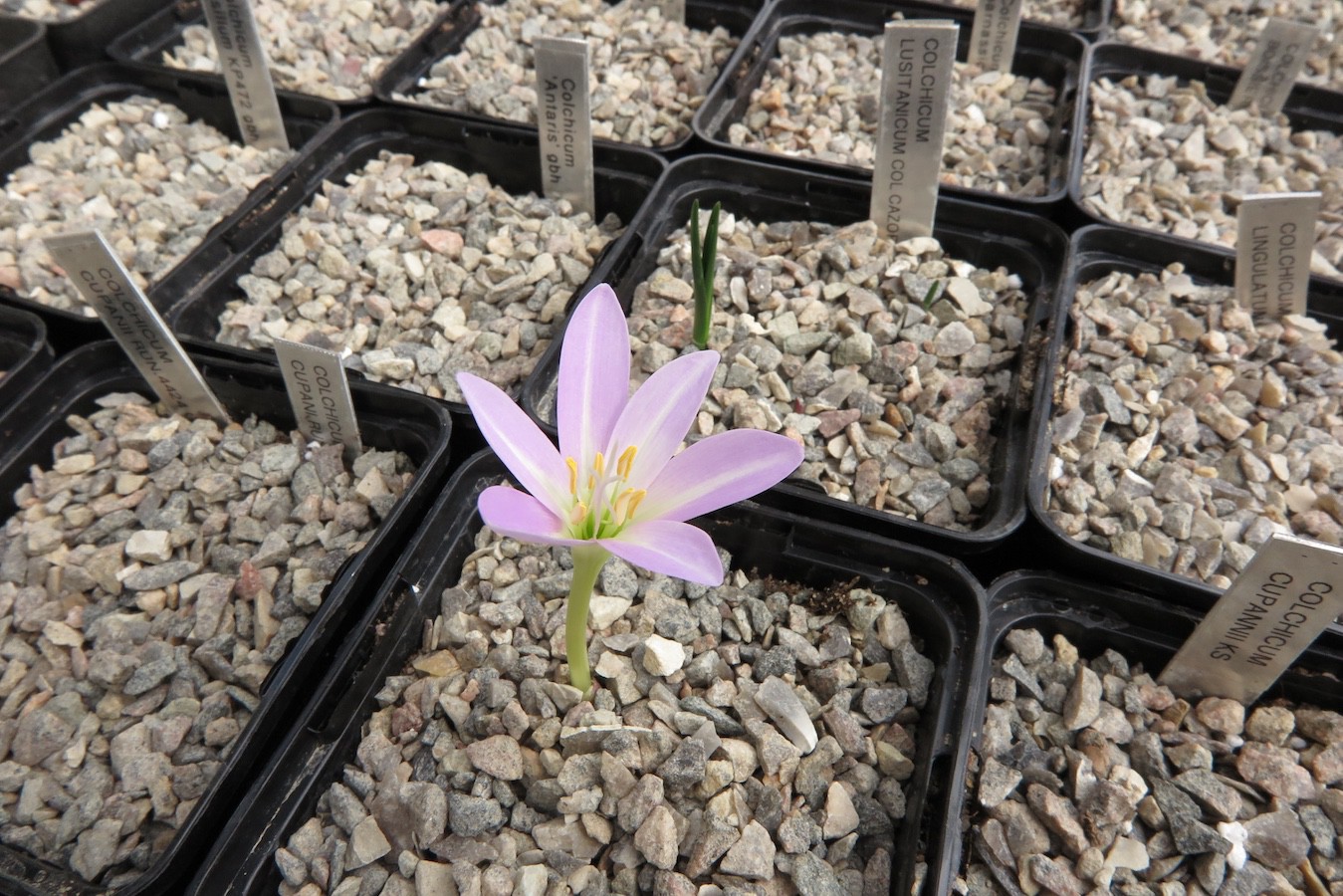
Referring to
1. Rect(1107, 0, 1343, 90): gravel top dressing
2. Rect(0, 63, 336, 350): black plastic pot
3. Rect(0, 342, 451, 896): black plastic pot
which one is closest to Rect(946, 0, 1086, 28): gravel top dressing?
Rect(1107, 0, 1343, 90): gravel top dressing

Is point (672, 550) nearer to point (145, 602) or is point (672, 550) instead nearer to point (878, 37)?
point (145, 602)

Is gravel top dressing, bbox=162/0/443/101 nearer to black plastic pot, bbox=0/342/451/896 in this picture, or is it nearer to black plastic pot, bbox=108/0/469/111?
black plastic pot, bbox=108/0/469/111

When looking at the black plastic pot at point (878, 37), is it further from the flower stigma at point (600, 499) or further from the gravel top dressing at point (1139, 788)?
the flower stigma at point (600, 499)

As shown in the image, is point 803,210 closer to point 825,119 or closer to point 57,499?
point 825,119

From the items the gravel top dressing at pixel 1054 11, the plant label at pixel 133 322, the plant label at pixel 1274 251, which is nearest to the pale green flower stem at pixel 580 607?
the plant label at pixel 133 322

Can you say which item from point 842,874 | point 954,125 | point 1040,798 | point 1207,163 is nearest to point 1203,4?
point 1207,163

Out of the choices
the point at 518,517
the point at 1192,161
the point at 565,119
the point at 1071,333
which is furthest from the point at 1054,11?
the point at 518,517

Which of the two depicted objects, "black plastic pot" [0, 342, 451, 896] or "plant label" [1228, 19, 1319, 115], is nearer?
"black plastic pot" [0, 342, 451, 896]
